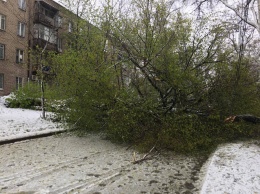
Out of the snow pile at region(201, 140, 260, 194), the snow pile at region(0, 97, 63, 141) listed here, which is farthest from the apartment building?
the snow pile at region(201, 140, 260, 194)

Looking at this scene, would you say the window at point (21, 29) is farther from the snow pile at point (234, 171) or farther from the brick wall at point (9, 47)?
the snow pile at point (234, 171)

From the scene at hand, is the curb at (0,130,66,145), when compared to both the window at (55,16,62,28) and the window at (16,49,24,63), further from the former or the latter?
the window at (16,49,24,63)

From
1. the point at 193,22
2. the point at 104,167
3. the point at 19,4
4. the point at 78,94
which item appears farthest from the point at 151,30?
Answer: the point at 19,4

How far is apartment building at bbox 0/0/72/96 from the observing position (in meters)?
20.9

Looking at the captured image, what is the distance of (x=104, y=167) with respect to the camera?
4969 mm

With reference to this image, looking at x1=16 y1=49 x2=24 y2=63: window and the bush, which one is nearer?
the bush

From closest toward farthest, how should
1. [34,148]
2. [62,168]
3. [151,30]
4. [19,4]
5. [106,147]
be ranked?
[62,168] < [34,148] < [106,147] < [151,30] < [19,4]

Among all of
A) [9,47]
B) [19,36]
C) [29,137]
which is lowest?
[29,137]

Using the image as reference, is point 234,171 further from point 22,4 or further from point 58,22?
point 22,4

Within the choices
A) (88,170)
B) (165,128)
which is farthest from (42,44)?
(88,170)

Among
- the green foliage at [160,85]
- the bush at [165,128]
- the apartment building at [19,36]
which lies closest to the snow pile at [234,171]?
the bush at [165,128]

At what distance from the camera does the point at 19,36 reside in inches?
887

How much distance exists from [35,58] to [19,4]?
1529 cm

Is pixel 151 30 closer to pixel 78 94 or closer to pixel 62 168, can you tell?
pixel 78 94
